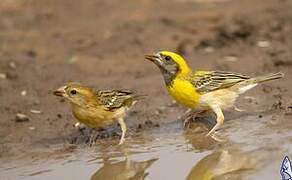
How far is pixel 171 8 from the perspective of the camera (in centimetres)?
1437

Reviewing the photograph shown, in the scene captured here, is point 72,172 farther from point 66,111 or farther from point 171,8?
point 171,8

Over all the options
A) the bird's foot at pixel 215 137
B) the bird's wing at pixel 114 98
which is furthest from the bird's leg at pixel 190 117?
the bird's wing at pixel 114 98

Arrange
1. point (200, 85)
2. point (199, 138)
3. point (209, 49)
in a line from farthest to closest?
point (209, 49), point (200, 85), point (199, 138)

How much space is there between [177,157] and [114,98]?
125cm

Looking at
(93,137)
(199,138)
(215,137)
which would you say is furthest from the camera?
(93,137)

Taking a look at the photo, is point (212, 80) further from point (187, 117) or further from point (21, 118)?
point (21, 118)

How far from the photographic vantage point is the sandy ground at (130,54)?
342 inches

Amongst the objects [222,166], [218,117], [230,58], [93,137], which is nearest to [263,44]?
[230,58]

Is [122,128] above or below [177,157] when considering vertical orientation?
above

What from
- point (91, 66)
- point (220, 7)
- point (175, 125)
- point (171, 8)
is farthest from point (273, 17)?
point (175, 125)

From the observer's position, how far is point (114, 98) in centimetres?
820

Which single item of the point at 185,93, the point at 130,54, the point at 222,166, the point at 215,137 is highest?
the point at 130,54

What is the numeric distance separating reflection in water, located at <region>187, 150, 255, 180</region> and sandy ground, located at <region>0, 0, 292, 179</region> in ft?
1.50

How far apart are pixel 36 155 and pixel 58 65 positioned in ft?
13.1
